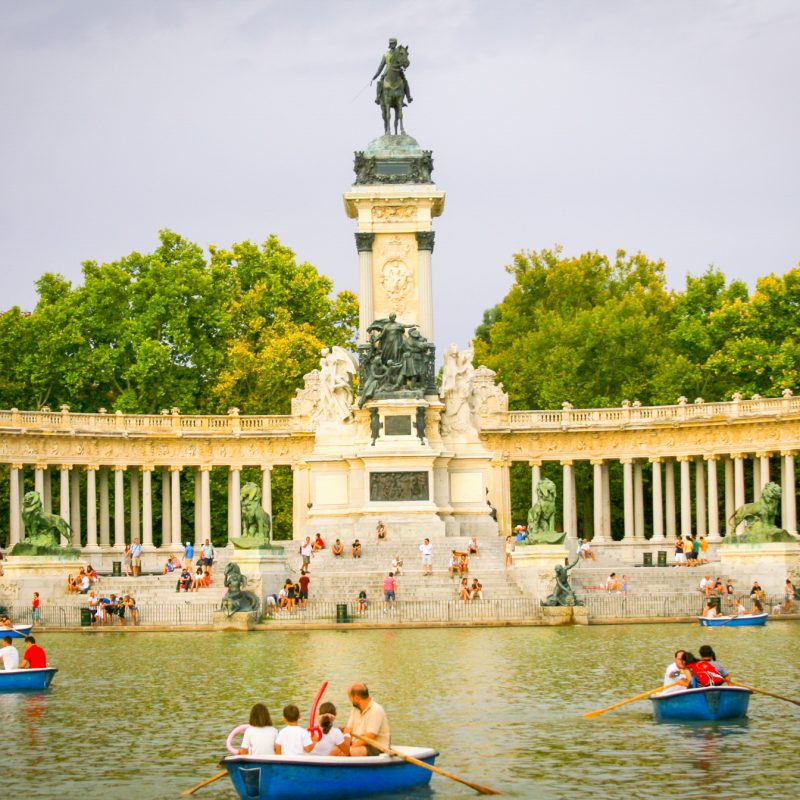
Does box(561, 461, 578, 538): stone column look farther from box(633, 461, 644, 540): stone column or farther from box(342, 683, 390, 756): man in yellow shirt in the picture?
box(342, 683, 390, 756): man in yellow shirt

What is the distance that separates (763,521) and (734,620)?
1128 cm

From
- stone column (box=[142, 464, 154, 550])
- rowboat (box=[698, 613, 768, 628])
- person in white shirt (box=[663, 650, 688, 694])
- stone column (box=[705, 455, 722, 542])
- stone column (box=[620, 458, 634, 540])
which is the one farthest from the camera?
stone column (box=[620, 458, 634, 540])

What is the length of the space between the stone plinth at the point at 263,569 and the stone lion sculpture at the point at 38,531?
6.14m

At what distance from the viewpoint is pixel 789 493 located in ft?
237

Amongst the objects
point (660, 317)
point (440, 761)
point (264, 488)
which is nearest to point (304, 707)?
point (440, 761)

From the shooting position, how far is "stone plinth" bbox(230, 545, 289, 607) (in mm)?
49719

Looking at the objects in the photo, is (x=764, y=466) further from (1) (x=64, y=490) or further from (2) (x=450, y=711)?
(2) (x=450, y=711)

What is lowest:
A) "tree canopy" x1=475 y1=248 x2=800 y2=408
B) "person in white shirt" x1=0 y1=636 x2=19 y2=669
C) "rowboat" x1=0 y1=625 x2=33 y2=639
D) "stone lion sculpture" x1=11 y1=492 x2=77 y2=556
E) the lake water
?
the lake water

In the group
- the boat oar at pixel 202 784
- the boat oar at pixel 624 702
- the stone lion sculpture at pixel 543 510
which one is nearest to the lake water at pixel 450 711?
the boat oar at pixel 624 702

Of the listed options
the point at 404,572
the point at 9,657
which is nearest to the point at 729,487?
the point at 404,572

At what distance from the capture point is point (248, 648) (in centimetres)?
3944

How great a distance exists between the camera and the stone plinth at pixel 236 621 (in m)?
46.2

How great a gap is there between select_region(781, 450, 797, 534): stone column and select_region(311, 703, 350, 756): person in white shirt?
54.1 m

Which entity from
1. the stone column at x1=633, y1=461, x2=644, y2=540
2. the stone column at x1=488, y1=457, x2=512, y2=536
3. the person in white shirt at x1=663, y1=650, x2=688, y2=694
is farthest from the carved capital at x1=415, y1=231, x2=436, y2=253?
the person in white shirt at x1=663, y1=650, x2=688, y2=694
